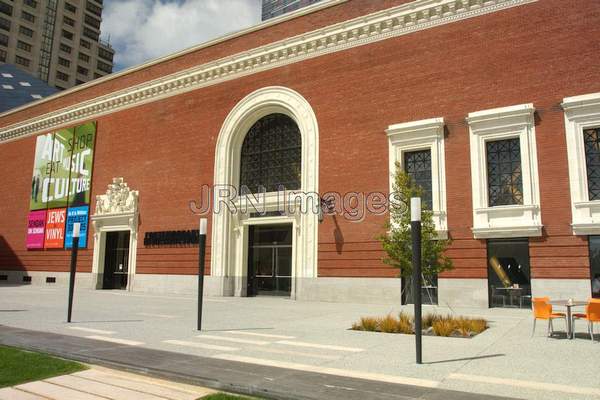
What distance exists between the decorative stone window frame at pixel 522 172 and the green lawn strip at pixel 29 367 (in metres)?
14.2

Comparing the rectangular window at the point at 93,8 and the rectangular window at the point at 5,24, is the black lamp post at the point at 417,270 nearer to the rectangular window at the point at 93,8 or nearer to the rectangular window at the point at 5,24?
the rectangular window at the point at 5,24

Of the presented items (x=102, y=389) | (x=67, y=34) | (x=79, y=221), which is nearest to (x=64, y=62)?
(x=67, y=34)

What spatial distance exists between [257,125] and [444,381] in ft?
66.6

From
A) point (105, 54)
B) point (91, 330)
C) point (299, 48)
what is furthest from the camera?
point (105, 54)

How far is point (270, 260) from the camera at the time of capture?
23.8m

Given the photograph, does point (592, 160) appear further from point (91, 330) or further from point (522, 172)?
point (91, 330)

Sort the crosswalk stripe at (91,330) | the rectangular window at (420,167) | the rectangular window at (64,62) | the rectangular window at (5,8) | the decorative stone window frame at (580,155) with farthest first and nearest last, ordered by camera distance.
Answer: the rectangular window at (64,62), the rectangular window at (5,8), the rectangular window at (420,167), the decorative stone window frame at (580,155), the crosswalk stripe at (91,330)

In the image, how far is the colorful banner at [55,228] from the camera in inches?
1252

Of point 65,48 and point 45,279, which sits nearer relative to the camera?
point 45,279

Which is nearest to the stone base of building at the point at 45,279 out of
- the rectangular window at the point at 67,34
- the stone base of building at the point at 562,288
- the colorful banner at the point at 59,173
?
the colorful banner at the point at 59,173

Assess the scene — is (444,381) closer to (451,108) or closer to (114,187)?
(451,108)

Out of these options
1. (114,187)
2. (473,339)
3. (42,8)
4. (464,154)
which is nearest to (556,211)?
(464,154)

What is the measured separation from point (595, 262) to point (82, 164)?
29.4m

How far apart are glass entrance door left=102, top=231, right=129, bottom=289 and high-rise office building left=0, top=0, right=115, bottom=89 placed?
56912 millimetres
